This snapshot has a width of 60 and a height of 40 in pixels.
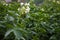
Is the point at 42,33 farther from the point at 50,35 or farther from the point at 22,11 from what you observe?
the point at 22,11

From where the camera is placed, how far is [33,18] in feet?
6.95

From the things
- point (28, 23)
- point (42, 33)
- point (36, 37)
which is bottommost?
point (36, 37)

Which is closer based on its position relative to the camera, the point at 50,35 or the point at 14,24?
the point at 14,24

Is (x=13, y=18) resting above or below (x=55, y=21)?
A: below

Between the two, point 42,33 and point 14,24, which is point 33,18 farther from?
point 14,24

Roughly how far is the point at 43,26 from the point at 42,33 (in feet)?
0.32

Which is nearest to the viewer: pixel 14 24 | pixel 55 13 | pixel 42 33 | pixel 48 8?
pixel 14 24

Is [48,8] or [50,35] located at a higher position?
[48,8]

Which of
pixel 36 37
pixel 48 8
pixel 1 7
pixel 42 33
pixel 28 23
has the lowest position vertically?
pixel 36 37

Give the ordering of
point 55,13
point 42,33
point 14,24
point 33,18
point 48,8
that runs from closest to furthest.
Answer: point 14,24 → point 42,33 → point 33,18 → point 55,13 → point 48,8

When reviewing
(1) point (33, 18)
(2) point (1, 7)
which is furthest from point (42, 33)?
(2) point (1, 7)

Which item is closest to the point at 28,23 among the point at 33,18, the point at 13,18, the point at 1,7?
the point at 33,18

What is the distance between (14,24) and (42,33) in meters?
0.35

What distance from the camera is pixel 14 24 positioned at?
5.82ft
